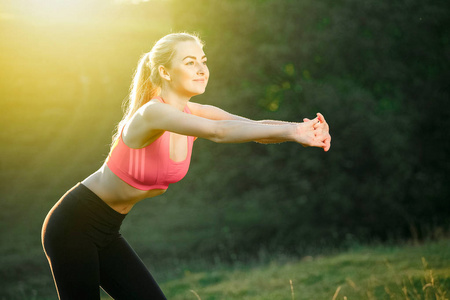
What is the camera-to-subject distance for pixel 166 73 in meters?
2.60

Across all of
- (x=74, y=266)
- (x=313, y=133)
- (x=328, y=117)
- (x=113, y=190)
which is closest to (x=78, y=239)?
(x=74, y=266)

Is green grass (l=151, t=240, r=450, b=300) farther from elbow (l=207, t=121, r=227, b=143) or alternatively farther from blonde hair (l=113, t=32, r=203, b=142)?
elbow (l=207, t=121, r=227, b=143)

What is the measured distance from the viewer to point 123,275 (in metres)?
2.74

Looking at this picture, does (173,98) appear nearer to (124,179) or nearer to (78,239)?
(124,179)

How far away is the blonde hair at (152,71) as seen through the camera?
259 cm

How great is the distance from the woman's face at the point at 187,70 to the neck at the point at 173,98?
0.05m

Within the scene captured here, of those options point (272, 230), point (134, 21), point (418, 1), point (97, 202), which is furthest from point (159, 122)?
point (134, 21)

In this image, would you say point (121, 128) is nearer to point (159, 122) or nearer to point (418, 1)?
point (159, 122)

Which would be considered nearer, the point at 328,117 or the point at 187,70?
the point at 187,70

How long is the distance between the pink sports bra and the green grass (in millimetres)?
4362

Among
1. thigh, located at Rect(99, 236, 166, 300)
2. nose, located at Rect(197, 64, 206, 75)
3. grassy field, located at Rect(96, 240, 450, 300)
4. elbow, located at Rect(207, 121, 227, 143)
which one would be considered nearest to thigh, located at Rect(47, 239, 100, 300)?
thigh, located at Rect(99, 236, 166, 300)

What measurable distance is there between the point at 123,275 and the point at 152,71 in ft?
3.34

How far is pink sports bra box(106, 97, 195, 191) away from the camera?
246 cm

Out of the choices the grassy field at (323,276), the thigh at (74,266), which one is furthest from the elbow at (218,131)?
the grassy field at (323,276)
